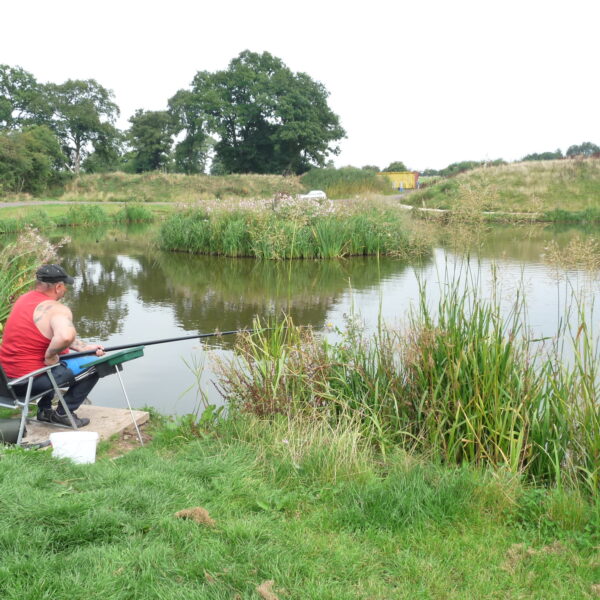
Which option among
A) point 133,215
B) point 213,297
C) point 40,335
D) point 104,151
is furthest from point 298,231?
point 104,151

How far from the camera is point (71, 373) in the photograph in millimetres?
4504

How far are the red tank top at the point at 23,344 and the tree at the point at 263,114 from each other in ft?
163

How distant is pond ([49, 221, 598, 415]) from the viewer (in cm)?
612

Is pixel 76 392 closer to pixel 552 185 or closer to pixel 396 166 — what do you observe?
pixel 552 185

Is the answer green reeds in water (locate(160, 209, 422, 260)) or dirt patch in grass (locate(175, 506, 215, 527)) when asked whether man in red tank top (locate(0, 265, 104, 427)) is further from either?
green reeds in water (locate(160, 209, 422, 260))

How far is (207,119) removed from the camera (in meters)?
53.6

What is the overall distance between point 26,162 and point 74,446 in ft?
117

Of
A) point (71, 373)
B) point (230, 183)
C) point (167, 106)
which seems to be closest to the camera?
point (71, 373)

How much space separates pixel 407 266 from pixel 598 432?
1182 cm

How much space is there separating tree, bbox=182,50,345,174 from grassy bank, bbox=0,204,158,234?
78.2 feet

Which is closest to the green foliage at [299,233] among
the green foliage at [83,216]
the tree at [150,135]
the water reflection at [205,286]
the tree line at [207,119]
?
the water reflection at [205,286]

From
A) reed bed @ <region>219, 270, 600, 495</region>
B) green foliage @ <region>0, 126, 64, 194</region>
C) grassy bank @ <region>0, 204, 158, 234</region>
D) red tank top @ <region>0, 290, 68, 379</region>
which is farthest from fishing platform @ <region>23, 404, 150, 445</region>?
green foliage @ <region>0, 126, 64, 194</region>

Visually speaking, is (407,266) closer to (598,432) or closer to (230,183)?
(598,432)

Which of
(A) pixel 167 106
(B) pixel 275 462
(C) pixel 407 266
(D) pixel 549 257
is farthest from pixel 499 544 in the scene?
(A) pixel 167 106
